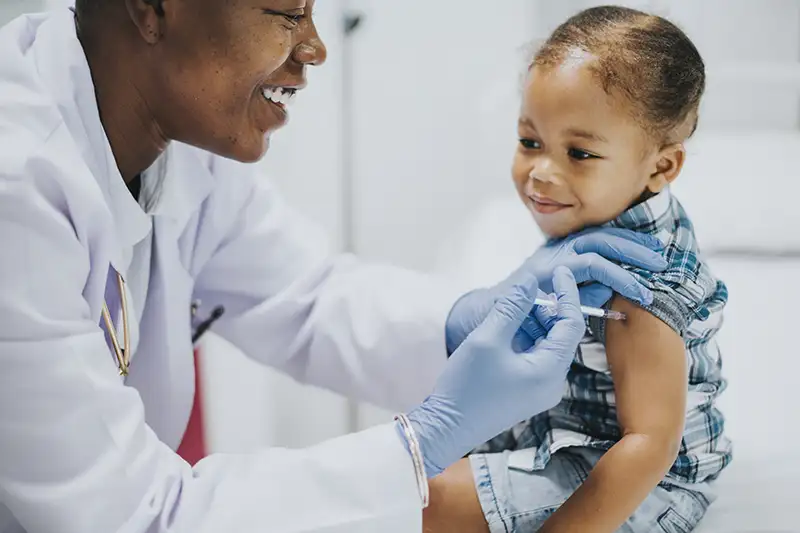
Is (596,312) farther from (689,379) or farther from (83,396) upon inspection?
(83,396)

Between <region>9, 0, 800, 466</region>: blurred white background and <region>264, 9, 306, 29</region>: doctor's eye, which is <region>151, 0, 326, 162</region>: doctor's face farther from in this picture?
<region>9, 0, 800, 466</region>: blurred white background

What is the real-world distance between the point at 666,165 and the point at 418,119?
1405mm

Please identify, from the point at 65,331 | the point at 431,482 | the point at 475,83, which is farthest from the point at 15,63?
the point at 475,83

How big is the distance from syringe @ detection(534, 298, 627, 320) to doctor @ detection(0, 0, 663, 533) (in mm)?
15

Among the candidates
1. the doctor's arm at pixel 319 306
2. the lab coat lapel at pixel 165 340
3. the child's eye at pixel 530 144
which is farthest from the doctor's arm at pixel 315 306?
the child's eye at pixel 530 144

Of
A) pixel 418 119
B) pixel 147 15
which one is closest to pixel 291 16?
pixel 147 15

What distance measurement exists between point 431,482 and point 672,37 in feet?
2.20

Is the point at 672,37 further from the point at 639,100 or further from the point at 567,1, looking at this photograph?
the point at 567,1

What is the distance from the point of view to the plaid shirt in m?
1.09

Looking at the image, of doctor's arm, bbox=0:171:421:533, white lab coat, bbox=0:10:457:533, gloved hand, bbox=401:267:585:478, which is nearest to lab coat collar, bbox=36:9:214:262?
white lab coat, bbox=0:10:457:533

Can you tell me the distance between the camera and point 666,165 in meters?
1.11

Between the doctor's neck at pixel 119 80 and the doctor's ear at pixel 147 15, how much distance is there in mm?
19

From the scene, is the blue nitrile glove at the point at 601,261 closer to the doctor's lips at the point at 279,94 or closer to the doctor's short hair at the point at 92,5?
the doctor's lips at the point at 279,94

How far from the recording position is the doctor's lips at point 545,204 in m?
1.12
